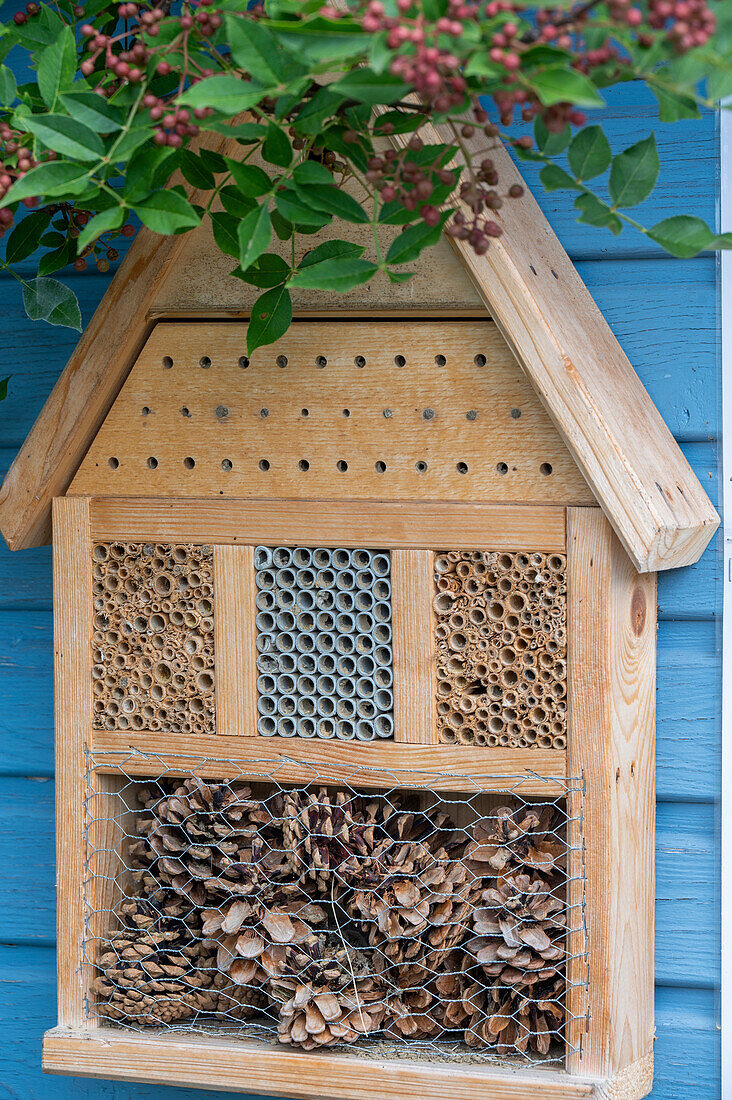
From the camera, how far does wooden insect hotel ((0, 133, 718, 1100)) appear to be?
72 centimetres

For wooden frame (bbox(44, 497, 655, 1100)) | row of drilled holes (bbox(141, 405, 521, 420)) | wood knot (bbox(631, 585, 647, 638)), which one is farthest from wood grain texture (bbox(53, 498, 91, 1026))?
wood knot (bbox(631, 585, 647, 638))

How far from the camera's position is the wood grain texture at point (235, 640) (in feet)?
2.59

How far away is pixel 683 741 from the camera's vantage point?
84 centimetres

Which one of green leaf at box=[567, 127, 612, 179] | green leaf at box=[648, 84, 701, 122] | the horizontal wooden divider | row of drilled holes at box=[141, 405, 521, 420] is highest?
green leaf at box=[648, 84, 701, 122]

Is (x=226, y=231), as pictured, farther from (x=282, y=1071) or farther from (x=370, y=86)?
(x=282, y=1071)

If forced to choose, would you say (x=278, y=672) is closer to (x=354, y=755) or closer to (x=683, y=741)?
(x=354, y=755)

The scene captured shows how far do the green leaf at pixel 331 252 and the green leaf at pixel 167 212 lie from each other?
9cm

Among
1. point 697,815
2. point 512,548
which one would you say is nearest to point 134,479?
point 512,548

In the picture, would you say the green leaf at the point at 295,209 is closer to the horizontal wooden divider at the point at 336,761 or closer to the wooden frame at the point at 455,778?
the wooden frame at the point at 455,778

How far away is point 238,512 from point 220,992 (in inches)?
14.9

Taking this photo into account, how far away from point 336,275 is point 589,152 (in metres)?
0.16

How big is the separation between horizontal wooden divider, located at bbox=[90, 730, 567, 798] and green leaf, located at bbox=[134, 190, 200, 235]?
1.26 feet

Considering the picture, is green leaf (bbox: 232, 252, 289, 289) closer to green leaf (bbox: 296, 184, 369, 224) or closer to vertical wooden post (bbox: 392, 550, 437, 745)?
green leaf (bbox: 296, 184, 369, 224)

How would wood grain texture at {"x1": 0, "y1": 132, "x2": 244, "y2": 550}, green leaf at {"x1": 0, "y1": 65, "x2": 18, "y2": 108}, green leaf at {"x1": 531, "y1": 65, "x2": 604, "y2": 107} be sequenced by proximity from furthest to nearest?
wood grain texture at {"x1": 0, "y1": 132, "x2": 244, "y2": 550} < green leaf at {"x1": 0, "y1": 65, "x2": 18, "y2": 108} < green leaf at {"x1": 531, "y1": 65, "x2": 604, "y2": 107}
